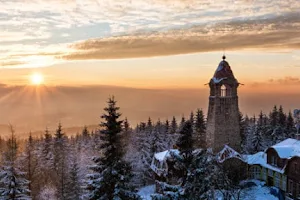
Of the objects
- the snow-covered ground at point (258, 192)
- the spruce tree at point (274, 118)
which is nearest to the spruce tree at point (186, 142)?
the snow-covered ground at point (258, 192)

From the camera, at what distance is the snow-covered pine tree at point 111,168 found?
64.4ft

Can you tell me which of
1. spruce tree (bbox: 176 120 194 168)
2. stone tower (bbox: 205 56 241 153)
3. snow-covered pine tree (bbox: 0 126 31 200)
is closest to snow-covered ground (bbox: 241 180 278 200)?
stone tower (bbox: 205 56 241 153)

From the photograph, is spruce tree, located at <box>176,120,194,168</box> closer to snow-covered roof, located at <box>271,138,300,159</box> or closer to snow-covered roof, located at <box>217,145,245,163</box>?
snow-covered roof, located at <box>271,138,300,159</box>

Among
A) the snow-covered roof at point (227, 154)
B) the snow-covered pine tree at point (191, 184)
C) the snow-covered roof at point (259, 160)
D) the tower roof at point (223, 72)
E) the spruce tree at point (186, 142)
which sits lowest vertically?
the snow-covered roof at point (259, 160)

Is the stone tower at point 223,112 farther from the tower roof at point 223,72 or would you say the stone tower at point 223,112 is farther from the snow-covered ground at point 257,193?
the snow-covered ground at point 257,193

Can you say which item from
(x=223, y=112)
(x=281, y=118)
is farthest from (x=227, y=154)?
(x=281, y=118)

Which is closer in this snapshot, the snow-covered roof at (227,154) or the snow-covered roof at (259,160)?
the snow-covered roof at (259,160)

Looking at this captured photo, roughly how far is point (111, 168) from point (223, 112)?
35.3m

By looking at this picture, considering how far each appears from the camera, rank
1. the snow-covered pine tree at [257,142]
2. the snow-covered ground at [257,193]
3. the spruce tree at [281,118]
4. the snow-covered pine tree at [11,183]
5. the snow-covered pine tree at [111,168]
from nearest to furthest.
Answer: the snow-covered pine tree at [111,168]
the snow-covered pine tree at [11,183]
the snow-covered ground at [257,193]
the snow-covered pine tree at [257,142]
the spruce tree at [281,118]

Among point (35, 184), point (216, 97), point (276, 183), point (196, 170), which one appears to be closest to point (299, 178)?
point (276, 183)

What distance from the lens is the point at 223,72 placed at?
5338 cm

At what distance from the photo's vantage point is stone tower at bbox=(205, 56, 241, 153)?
170 feet

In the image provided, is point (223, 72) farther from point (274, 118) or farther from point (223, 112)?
point (274, 118)

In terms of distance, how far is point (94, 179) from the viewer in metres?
20.0
